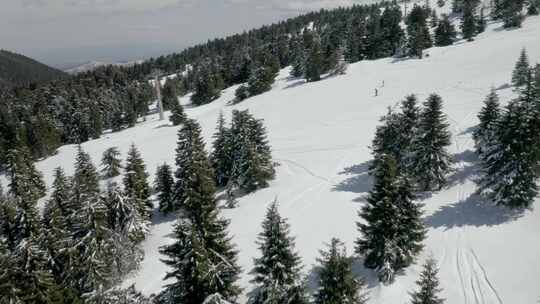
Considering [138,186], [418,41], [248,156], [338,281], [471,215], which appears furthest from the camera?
[418,41]

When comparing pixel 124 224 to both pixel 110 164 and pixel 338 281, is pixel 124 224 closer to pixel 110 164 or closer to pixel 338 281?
pixel 338 281

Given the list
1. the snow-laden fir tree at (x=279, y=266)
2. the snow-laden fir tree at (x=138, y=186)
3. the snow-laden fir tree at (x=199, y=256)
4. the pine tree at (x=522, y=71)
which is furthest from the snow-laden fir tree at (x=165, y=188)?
the pine tree at (x=522, y=71)

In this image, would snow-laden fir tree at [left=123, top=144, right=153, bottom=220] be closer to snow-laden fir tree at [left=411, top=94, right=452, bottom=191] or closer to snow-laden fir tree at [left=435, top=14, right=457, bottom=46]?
snow-laden fir tree at [left=411, top=94, right=452, bottom=191]

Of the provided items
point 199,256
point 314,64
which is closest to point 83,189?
point 199,256

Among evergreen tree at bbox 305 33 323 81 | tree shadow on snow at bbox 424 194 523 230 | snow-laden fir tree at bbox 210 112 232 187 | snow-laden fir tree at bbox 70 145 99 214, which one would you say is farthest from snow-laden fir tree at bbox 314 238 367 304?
evergreen tree at bbox 305 33 323 81

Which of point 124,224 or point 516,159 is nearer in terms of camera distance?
point 516,159

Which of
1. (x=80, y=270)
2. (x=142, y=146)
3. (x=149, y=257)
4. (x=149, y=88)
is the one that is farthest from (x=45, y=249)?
(x=149, y=88)
